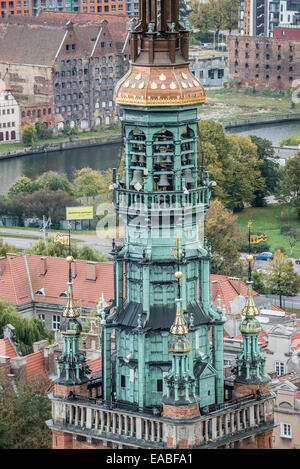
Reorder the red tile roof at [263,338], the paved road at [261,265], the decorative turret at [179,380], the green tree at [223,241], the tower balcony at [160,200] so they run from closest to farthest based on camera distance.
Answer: the decorative turret at [179,380]
the tower balcony at [160,200]
the red tile roof at [263,338]
the green tree at [223,241]
the paved road at [261,265]

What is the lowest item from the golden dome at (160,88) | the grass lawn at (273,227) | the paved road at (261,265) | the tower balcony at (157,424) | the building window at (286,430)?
the grass lawn at (273,227)

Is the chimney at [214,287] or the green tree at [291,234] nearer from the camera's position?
the chimney at [214,287]

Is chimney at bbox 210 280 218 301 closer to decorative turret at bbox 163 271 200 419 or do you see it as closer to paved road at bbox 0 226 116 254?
paved road at bbox 0 226 116 254

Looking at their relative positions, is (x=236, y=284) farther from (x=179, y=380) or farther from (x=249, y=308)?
(x=179, y=380)

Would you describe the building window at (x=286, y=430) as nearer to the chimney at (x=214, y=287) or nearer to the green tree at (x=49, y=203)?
the chimney at (x=214, y=287)

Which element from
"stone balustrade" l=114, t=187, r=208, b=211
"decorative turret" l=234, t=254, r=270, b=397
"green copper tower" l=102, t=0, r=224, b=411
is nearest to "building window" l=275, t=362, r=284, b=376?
"decorative turret" l=234, t=254, r=270, b=397

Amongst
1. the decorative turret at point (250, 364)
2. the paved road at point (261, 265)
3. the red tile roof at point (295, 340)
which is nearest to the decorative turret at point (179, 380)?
the decorative turret at point (250, 364)
